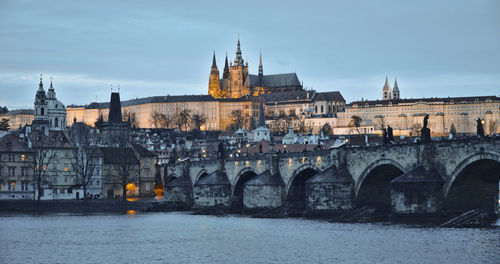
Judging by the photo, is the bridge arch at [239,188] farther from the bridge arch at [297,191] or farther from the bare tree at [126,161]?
the bare tree at [126,161]

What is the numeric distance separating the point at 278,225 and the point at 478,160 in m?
17.7

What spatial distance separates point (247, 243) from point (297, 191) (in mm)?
22053

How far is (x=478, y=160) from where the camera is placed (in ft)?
173

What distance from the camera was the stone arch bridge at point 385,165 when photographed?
53.6 meters

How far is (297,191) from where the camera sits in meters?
75.4

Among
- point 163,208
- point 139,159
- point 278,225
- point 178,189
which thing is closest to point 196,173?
point 178,189

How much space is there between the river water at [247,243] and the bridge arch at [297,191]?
5.07m

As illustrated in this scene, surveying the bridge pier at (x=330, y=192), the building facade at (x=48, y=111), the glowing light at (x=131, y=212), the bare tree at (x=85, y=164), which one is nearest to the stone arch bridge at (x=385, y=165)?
the bridge pier at (x=330, y=192)

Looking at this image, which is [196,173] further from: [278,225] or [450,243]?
[450,243]

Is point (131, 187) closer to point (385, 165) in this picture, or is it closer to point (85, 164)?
point (85, 164)

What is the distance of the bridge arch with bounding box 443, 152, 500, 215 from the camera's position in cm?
5381

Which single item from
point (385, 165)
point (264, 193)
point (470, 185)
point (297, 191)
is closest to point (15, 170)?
point (264, 193)

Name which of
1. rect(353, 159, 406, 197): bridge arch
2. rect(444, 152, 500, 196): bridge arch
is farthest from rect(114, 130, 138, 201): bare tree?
rect(444, 152, 500, 196): bridge arch

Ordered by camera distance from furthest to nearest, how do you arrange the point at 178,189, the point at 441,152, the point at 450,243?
the point at 178,189 < the point at 441,152 < the point at 450,243
